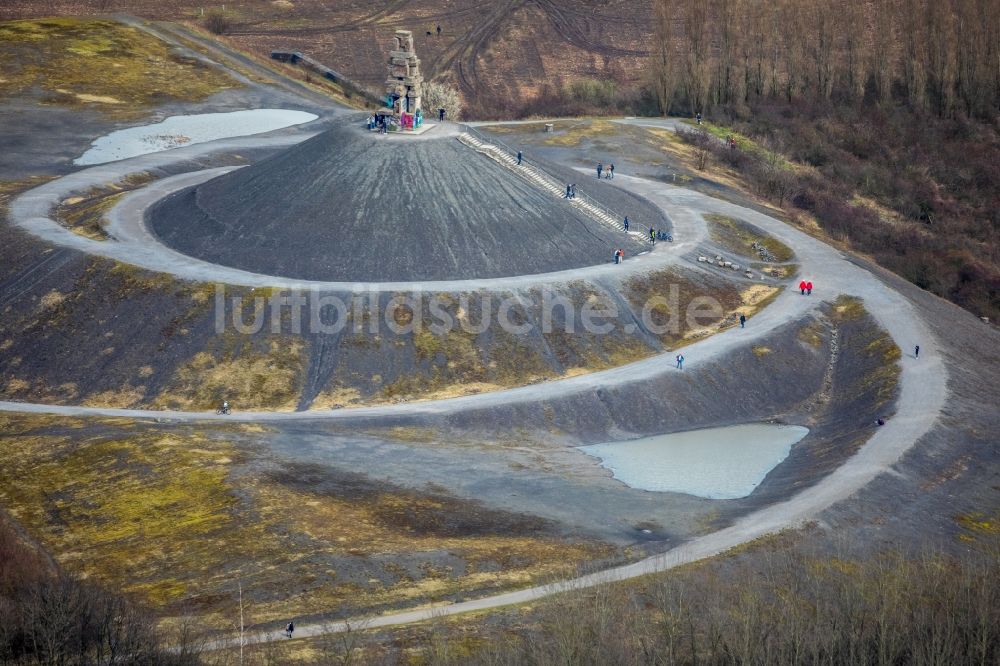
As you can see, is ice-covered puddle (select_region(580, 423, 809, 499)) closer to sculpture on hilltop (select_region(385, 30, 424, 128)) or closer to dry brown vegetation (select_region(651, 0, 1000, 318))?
sculpture on hilltop (select_region(385, 30, 424, 128))

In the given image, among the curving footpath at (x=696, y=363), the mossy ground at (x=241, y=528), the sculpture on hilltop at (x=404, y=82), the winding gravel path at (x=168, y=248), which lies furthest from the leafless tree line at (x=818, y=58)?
the mossy ground at (x=241, y=528)

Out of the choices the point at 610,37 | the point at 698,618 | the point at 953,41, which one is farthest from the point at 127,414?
the point at 610,37

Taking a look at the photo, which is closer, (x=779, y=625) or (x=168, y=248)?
(x=779, y=625)

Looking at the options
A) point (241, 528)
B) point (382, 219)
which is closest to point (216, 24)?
point (382, 219)

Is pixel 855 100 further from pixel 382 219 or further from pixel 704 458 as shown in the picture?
pixel 704 458

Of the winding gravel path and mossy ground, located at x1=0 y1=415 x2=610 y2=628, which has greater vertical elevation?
the winding gravel path

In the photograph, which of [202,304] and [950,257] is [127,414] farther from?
[950,257]

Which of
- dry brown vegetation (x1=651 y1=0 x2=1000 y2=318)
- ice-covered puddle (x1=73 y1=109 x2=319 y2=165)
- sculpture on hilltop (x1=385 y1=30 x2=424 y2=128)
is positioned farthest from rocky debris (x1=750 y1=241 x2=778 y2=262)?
ice-covered puddle (x1=73 y1=109 x2=319 y2=165)
